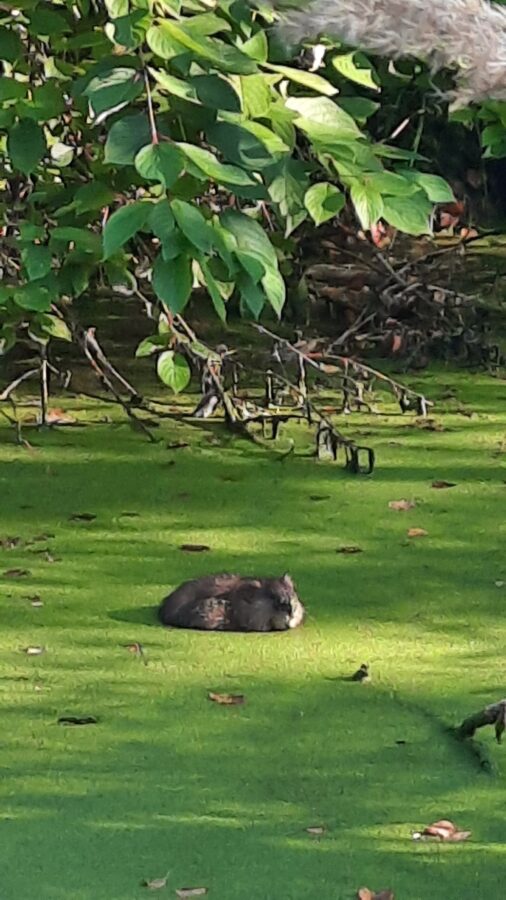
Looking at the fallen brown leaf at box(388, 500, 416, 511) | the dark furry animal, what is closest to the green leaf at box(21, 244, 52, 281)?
the dark furry animal

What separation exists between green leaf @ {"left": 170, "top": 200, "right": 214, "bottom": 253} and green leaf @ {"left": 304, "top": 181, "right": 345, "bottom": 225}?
12.7 inches

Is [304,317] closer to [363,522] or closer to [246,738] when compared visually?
[363,522]

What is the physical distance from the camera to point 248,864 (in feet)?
7.49

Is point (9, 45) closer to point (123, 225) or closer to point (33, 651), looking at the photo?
point (123, 225)

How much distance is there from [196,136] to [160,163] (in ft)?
1.40

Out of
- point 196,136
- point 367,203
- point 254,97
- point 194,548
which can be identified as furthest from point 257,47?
point 194,548

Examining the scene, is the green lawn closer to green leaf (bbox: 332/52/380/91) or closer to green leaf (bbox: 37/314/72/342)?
green leaf (bbox: 37/314/72/342)

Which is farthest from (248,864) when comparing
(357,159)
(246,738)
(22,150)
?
(22,150)

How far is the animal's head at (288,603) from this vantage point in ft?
10.3

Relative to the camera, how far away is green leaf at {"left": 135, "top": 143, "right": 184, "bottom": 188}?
2.10 m

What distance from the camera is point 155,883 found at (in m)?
2.22

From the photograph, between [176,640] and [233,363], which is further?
[233,363]

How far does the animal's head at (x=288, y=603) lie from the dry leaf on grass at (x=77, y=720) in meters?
0.51

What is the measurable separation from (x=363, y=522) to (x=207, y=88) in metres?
1.86
